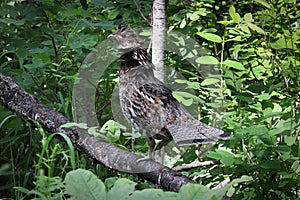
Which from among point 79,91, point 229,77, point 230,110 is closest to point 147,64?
point 229,77

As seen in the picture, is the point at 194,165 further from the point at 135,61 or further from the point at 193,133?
the point at 135,61

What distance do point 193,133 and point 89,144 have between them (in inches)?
29.1

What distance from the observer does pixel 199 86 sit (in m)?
3.81

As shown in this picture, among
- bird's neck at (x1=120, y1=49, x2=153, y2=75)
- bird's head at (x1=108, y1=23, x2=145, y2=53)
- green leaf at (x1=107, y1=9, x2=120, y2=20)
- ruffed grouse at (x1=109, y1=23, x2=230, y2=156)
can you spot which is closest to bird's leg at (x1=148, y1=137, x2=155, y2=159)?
ruffed grouse at (x1=109, y1=23, x2=230, y2=156)

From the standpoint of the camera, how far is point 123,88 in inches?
136

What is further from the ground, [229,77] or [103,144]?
[229,77]

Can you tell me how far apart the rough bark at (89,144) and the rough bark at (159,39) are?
57 centimetres

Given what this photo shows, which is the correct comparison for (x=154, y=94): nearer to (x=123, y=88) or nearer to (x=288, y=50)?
(x=123, y=88)

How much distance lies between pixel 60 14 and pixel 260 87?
218 centimetres

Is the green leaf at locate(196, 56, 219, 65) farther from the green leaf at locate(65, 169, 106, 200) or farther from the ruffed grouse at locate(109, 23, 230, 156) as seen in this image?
the green leaf at locate(65, 169, 106, 200)

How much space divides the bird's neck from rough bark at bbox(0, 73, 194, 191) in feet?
1.57

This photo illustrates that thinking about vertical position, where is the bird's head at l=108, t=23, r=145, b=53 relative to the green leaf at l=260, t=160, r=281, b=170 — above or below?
above

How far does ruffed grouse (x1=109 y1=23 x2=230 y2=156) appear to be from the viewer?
10.5 ft

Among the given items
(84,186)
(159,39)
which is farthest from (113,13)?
(84,186)
